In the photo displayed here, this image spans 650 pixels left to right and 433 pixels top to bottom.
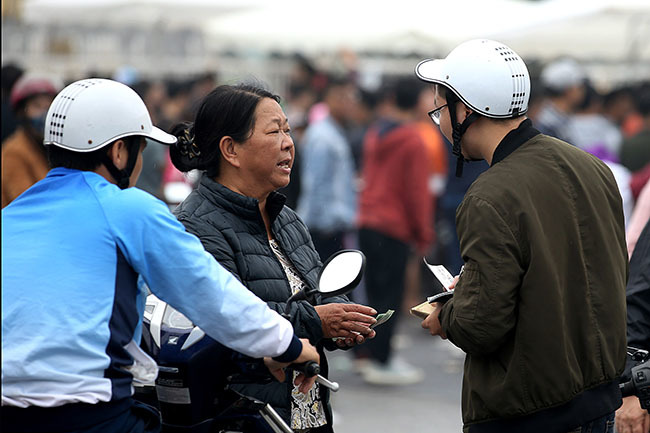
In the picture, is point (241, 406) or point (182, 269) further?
point (241, 406)

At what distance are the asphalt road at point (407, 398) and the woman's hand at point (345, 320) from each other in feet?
12.7

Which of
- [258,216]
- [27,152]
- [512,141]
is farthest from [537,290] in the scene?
[27,152]

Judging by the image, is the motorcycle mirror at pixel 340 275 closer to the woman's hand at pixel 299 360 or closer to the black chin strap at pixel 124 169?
the woman's hand at pixel 299 360

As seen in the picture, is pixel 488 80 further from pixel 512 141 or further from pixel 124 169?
pixel 124 169

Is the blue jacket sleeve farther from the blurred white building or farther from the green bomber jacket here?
the blurred white building

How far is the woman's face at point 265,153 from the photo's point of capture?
143 inches

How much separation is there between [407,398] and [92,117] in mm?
5668

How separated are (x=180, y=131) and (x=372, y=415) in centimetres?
443

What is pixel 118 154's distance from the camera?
3.02 meters

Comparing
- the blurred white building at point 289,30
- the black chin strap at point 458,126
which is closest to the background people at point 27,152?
the black chin strap at point 458,126

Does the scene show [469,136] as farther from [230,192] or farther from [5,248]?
[5,248]

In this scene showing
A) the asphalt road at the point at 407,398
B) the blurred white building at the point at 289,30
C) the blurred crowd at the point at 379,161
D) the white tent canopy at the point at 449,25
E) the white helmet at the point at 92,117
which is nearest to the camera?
the white helmet at the point at 92,117

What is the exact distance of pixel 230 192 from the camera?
3555 millimetres

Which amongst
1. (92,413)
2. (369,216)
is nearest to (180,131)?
(92,413)
